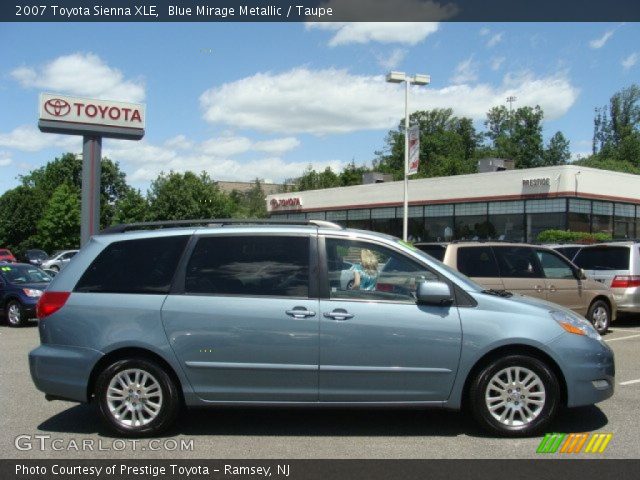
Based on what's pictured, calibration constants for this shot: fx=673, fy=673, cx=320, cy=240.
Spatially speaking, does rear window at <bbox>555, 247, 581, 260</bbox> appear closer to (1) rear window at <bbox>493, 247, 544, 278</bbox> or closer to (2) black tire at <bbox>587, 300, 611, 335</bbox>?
(2) black tire at <bbox>587, 300, 611, 335</bbox>

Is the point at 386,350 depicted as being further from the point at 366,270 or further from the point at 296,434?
the point at 296,434

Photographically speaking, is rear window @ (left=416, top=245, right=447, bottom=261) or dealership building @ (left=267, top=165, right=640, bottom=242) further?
dealership building @ (left=267, top=165, right=640, bottom=242)

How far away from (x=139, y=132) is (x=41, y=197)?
4644 centimetres

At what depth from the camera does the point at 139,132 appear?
89.4ft

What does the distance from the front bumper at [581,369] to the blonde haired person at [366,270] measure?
1599 mm

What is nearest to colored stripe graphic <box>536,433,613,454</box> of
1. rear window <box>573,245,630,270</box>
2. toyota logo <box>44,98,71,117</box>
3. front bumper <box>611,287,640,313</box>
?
front bumper <box>611,287,640,313</box>

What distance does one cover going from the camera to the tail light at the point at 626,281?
13580mm

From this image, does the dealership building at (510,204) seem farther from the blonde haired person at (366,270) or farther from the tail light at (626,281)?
the blonde haired person at (366,270)

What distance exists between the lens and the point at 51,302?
19.4 ft

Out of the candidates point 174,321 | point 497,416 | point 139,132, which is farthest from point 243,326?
Result: point 139,132

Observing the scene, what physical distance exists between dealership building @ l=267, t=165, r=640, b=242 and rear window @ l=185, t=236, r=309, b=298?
29381 mm

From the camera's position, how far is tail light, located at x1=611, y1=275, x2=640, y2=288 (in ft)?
44.6

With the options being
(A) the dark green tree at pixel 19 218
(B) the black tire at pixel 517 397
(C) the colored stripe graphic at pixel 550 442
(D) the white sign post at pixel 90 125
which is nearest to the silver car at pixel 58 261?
(D) the white sign post at pixel 90 125

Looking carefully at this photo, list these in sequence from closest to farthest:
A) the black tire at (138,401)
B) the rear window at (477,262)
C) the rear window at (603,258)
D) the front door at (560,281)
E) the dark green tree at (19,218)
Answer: the black tire at (138,401) → the rear window at (477,262) → the front door at (560,281) → the rear window at (603,258) → the dark green tree at (19,218)
